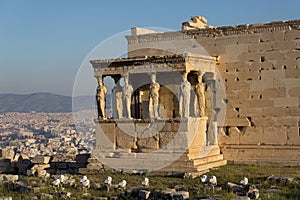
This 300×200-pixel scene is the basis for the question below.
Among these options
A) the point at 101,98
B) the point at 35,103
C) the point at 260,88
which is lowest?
the point at 101,98

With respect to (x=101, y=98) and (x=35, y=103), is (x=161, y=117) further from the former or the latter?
(x=35, y=103)

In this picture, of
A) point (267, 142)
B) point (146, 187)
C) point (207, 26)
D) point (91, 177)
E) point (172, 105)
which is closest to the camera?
point (146, 187)

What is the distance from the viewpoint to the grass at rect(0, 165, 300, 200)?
14.1 meters

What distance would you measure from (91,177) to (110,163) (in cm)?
129

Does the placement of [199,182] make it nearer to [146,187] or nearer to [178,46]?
[146,187]

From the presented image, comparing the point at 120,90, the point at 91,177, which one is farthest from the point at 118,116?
the point at 91,177

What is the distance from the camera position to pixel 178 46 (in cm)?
2153

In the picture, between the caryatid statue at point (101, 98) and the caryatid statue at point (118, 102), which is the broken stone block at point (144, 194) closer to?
the caryatid statue at point (118, 102)

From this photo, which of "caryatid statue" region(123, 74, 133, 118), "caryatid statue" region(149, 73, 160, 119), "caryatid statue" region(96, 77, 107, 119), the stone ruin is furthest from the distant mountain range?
"caryatid statue" region(149, 73, 160, 119)

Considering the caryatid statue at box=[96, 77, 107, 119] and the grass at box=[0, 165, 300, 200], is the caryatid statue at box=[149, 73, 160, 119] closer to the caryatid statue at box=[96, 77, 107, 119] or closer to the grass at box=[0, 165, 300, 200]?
the caryatid statue at box=[96, 77, 107, 119]

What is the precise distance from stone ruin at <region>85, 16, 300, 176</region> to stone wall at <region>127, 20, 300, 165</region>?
31mm

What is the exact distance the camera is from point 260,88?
1988 cm

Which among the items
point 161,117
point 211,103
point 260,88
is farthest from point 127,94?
point 260,88

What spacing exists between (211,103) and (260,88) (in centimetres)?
187
